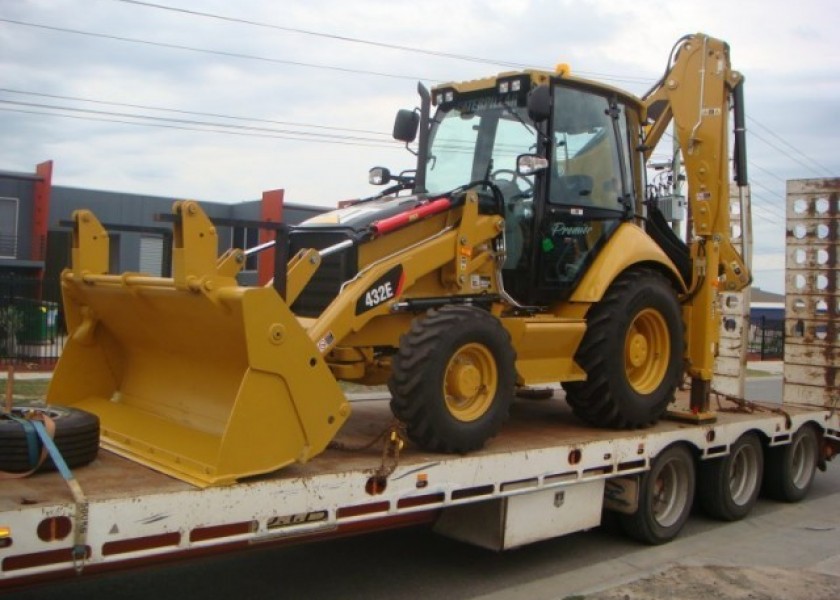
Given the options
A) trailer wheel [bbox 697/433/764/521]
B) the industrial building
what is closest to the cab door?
trailer wheel [bbox 697/433/764/521]

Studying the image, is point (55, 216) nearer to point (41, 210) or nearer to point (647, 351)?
point (41, 210)

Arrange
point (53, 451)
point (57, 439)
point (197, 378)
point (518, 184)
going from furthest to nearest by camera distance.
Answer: point (518, 184) < point (197, 378) < point (57, 439) < point (53, 451)

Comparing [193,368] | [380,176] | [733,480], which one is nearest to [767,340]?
[733,480]

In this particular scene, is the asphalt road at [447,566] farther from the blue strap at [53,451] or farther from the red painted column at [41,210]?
the red painted column at [41,210]

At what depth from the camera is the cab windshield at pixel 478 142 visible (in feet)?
23.6

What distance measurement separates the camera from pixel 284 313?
4852mm

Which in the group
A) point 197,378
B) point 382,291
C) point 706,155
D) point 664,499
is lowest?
point 664,499

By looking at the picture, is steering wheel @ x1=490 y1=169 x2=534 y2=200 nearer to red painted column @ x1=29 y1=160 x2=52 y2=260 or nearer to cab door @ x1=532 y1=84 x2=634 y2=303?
cab door @ x1=532 y1=84 x2=634 y2=303

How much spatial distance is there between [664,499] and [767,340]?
27528mm

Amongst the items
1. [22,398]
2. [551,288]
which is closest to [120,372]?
[551,288]

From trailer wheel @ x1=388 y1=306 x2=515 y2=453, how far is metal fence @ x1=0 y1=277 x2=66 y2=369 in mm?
12049

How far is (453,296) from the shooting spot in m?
6.51

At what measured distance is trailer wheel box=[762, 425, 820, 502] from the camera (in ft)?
28.8

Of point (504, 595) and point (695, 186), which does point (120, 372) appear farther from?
point (695, 186)
